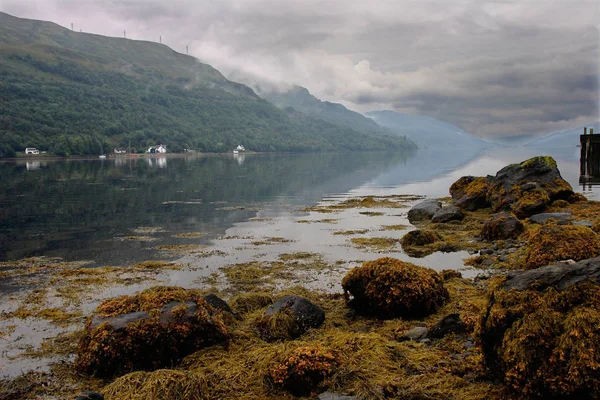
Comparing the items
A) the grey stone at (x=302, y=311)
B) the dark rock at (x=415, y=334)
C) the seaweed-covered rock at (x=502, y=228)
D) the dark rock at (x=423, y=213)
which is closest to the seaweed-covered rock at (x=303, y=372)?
the dark rock at (x=415, y=334)

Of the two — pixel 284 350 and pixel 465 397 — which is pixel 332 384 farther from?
pixel 465 397

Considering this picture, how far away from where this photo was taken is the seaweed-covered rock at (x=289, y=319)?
966cm

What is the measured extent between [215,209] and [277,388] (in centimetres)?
2747

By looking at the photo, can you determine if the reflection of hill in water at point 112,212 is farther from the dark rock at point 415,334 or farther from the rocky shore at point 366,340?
the dark rock at point 415,334

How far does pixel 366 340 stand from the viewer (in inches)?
346

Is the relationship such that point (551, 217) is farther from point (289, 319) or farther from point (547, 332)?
point (547, 332)

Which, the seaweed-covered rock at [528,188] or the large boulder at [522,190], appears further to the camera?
the large boulder at [522,190]

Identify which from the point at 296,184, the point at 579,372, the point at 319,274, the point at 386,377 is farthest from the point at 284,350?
the point at 296,184

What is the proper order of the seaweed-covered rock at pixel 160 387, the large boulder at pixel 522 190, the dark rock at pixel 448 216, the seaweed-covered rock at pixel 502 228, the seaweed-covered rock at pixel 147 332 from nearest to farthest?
the seaweed-covered rock at pixel 160 387
the seaweed-covered rock at pixel 147 332
the seaweed-covered rock at pixel 502 228
the large boulder at pixel 522 190
the dark rock at pixel 448 216

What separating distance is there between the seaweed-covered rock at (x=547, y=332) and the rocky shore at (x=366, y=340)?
0.01 meters

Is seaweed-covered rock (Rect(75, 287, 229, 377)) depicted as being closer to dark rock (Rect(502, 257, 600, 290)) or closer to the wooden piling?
dark rock (Rect(502, 257, 600, 290))

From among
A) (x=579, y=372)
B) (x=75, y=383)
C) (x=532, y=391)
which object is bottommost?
(x=75, y=383)

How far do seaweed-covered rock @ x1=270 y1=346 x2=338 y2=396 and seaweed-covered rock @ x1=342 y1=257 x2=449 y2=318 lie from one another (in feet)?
11.2

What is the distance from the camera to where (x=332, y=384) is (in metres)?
7.22
